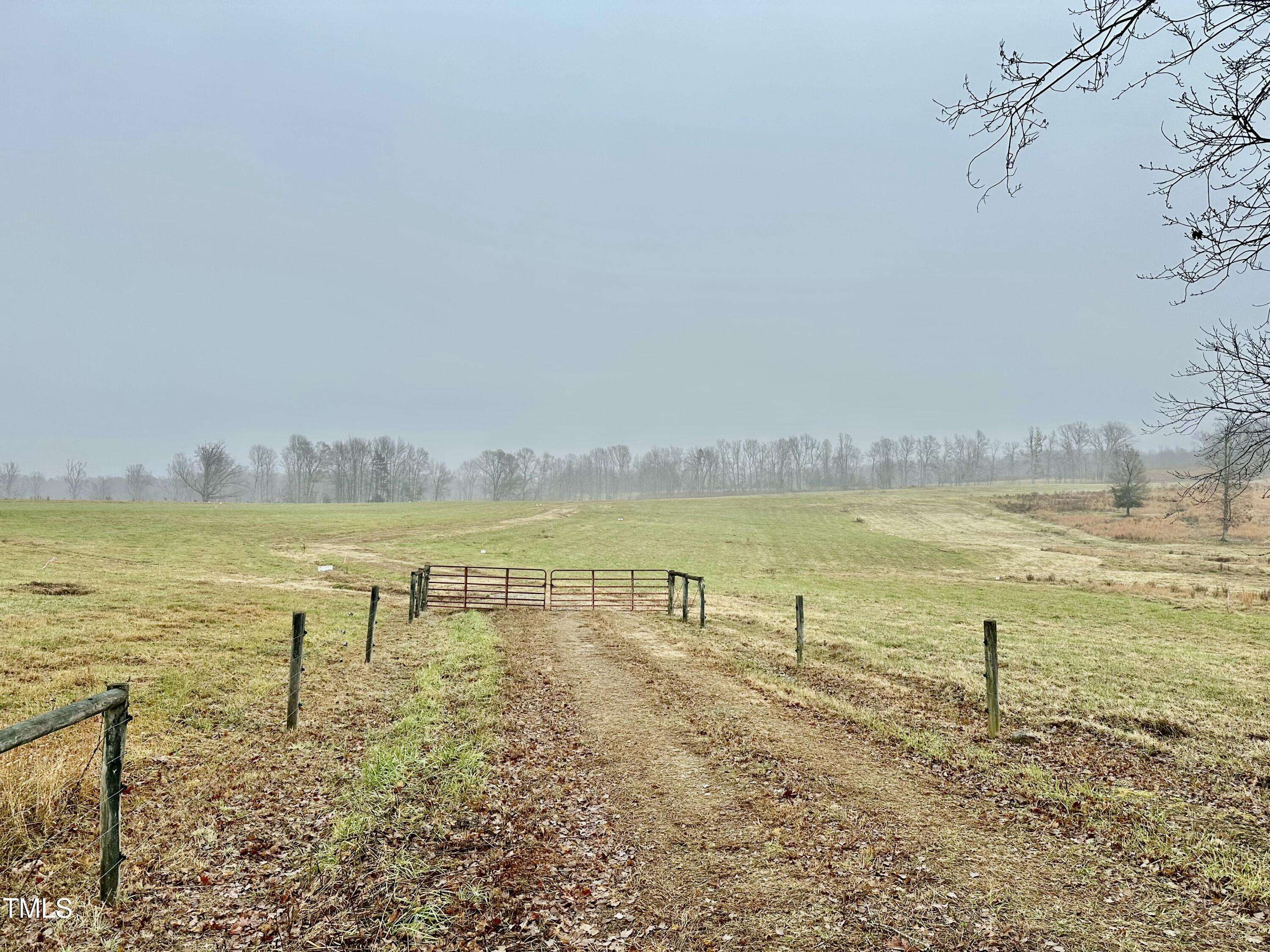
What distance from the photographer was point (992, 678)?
8828 millimetres

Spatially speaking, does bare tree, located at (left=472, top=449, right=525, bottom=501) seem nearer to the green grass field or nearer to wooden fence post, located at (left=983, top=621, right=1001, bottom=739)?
the green grass field

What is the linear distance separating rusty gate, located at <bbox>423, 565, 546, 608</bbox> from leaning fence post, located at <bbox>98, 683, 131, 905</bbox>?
53.0 feet

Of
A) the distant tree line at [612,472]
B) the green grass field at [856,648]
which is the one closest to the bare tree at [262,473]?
the distant tree line at [612,472]

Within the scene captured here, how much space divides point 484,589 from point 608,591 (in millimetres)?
5730

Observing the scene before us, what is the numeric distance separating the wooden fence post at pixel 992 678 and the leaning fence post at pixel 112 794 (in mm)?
9836

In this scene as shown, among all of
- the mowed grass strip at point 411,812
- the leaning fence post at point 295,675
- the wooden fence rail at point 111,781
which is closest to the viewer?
the wooden fence rail at point 111,781

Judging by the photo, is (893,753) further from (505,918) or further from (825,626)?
(825,626)

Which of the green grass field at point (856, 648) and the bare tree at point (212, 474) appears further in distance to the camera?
the bare tree at point (212, 474)

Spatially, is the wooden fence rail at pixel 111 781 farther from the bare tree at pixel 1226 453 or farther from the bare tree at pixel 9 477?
the bare tree at pixel 9 477

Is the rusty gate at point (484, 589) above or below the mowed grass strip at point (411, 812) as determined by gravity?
below

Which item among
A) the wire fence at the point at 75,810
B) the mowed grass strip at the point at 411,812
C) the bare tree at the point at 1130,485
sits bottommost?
the mowed grass strip at the point at 411,812

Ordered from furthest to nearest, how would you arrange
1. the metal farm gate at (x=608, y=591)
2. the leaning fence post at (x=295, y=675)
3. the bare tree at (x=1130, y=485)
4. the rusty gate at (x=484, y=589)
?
the bare tree at (x=1130, y=485) < the metal farm gate at (x=608, y=591) < the rusty gate at (x=484, y=589) < the leaning fence post at (x=295, y=675)

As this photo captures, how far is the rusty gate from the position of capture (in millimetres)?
22438

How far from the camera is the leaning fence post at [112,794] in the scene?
14.2ft
